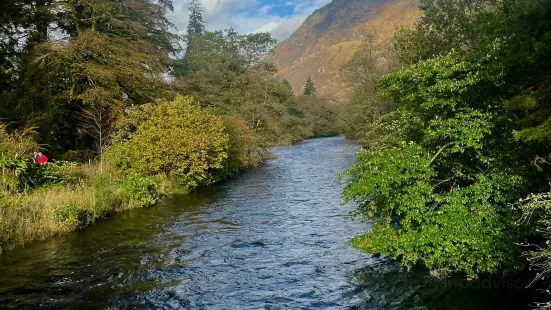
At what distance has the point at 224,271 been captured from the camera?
10.4 m

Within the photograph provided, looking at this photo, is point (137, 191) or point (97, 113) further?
point (97, 113)

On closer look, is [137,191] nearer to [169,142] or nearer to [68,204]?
[169,142]

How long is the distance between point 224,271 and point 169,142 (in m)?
12.6

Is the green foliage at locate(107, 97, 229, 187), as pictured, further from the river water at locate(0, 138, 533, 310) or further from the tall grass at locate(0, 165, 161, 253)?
the river water at locate(0, 138, 533, 310)

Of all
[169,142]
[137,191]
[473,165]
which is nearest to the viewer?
[473,165]

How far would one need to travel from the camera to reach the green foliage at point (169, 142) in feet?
69.4

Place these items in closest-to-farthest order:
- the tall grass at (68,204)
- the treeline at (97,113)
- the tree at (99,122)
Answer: the tall grass at (68,204)
the treeline at (97,113)
the tree at (99,122)

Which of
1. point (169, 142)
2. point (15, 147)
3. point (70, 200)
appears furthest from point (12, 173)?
point (169, 142)

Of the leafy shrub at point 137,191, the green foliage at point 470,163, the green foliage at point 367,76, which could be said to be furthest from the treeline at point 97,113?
the green foliage at point 367,76

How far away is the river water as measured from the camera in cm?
852

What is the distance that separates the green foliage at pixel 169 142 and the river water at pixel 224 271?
542 centimetres

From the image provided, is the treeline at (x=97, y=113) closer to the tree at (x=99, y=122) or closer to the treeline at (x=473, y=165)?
the tree at (x=99, y=122)

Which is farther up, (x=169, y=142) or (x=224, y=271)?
(x=169, y=142)

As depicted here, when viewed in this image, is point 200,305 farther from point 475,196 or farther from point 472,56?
point 472,56
